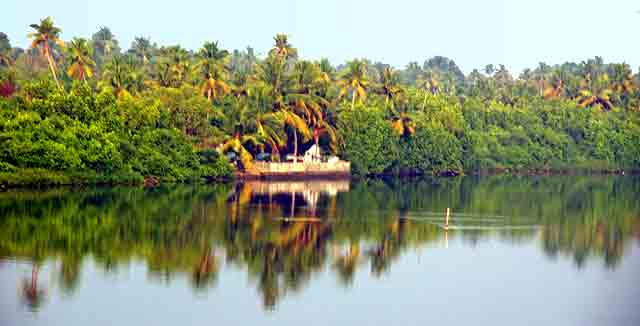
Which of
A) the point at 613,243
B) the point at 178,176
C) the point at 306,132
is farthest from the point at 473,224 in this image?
the point at 306,132

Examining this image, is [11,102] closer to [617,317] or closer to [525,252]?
[525,252]

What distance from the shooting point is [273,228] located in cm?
5275

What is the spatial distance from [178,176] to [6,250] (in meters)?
42.2

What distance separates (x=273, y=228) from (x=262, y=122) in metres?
39.9

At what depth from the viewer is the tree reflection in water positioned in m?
40.6

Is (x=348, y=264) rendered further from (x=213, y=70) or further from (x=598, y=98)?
(x=598, y=98)

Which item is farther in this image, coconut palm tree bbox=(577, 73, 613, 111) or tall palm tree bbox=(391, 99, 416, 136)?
coconut palm tree bbox=(577, 73, 613, 111)

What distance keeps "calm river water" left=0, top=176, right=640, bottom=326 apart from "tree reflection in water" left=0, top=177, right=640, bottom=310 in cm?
11

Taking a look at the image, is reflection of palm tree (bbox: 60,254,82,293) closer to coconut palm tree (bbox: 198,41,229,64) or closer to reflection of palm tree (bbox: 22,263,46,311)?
reflection of palm tree (bbox: 22,263,46,311)

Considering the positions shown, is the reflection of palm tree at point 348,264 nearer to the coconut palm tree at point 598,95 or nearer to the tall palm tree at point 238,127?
the tall palm tree at point 238,127

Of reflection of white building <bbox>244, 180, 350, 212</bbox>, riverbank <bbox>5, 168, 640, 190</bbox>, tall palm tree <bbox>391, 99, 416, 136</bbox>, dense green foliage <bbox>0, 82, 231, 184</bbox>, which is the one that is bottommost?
reflection of white building <bbox>244, 180, 350, 212</bbox>

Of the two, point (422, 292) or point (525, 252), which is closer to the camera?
point (422, 292)

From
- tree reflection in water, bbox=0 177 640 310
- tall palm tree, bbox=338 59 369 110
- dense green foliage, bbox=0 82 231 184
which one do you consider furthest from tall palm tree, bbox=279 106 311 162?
tall palm tree, bbox=338 59 369 110

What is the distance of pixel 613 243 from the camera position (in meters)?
53.7
